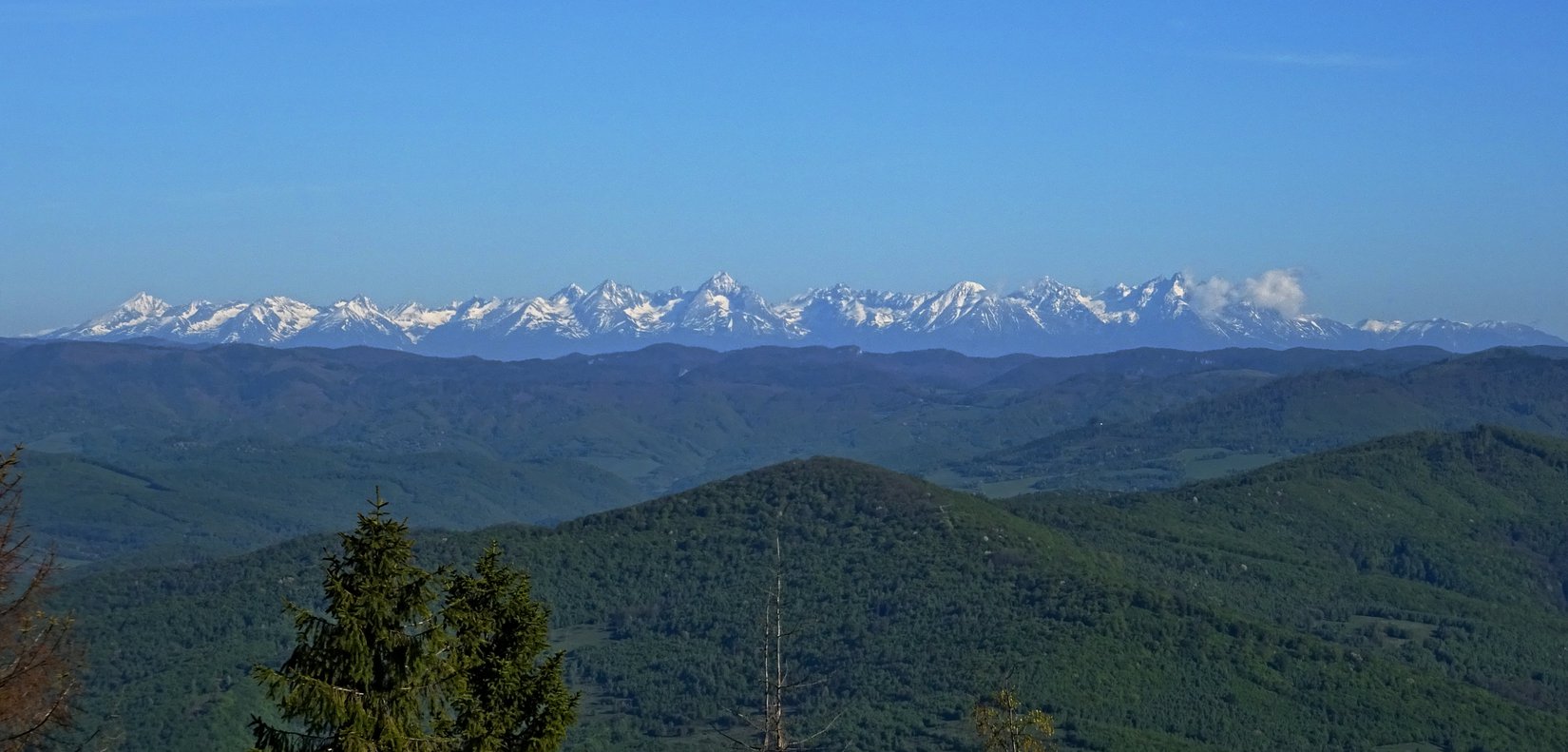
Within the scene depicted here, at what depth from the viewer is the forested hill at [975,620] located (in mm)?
119000

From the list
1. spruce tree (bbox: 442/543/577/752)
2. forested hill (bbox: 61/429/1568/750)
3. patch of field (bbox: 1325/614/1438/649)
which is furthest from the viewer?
patch of field (bbox: 1325/614/1438/649)

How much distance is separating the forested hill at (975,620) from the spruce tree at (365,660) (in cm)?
8239

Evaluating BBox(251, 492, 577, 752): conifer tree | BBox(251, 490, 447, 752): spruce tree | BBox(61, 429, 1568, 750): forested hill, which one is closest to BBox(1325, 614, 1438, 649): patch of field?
BBox(61, 429, 1568, 750): forested hill

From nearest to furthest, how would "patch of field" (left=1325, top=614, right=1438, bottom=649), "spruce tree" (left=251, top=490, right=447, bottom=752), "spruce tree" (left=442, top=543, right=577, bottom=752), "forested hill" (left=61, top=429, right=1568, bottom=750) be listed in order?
"spruce tree" (left=251, top=490, right=447, bottom=752)
"spruce tree" (left=442, top=543, right=577, bottom=752)
"forested hill" (left=61, top=429, right=1568, bottom=750)
"patch of field" (left=1325, top=614, right=1438, bottom=649)

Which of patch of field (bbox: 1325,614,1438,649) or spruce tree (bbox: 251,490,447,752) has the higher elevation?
spruce tree (bbox: 251,490,447,752)

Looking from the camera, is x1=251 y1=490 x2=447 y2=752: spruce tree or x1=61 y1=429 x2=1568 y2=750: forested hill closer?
x1=251 y1=490 x2=447 y2=752: spruce tree

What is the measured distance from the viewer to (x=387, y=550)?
23.6 m

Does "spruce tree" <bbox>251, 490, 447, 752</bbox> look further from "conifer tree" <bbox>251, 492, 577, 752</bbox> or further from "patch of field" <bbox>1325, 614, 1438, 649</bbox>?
"patch of field" <bbox>1325, 614, 1438, 649</bbox>

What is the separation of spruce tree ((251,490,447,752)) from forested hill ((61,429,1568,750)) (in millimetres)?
→ 82391

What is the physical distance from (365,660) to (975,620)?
385ft

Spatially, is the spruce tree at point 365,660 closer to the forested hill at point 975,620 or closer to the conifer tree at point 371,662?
the conifer tree at point 371,662

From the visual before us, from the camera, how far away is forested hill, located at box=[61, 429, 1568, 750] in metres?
119

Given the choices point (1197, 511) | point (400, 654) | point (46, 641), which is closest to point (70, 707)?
point (46, 641)

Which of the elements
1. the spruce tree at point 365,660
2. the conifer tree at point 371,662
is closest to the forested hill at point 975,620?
the conifer tree at point 371,662
